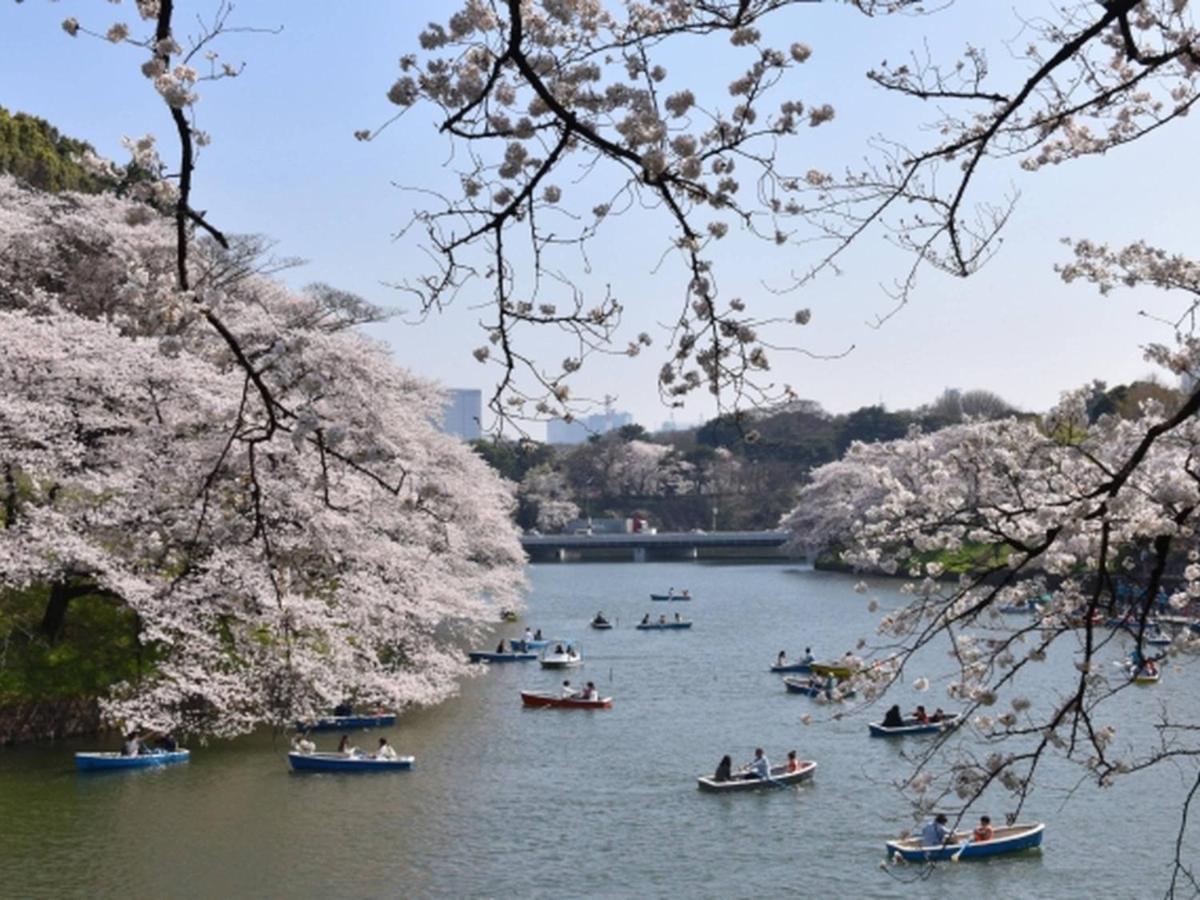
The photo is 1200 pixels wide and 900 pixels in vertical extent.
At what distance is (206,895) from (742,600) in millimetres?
44585

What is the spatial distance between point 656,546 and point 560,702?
65857 mm

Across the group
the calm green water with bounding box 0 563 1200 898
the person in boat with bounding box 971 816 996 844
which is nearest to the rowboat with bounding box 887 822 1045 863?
the person in boat with bounding box 971 816 996 844

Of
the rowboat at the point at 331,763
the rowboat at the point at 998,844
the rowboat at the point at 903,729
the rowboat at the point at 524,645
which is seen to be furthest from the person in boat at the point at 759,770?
the rowboat at the point at 524,645

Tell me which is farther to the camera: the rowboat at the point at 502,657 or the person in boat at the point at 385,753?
the rowboat at the point at 502,657

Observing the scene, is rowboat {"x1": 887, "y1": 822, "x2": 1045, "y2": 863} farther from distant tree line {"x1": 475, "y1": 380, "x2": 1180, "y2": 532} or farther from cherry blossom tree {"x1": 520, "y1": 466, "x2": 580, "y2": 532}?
cherry blossom tree {"x1": 520, "y1": 466, "x2": 580, "y2": 532}

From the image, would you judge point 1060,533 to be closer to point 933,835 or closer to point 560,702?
point 933,835

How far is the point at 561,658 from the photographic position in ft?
125

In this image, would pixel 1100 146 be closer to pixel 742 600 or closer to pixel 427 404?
pixel 427 404

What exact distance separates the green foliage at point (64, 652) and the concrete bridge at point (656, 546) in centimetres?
6559

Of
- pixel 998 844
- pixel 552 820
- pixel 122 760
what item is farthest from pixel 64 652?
pixel 998 844

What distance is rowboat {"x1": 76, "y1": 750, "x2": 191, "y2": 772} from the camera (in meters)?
21.2

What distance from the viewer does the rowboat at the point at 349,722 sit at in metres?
25.8

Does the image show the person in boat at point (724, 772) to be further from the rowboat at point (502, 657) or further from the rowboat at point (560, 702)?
the rowboat at point (502, 657)

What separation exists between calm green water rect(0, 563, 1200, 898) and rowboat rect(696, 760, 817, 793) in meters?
0.24
